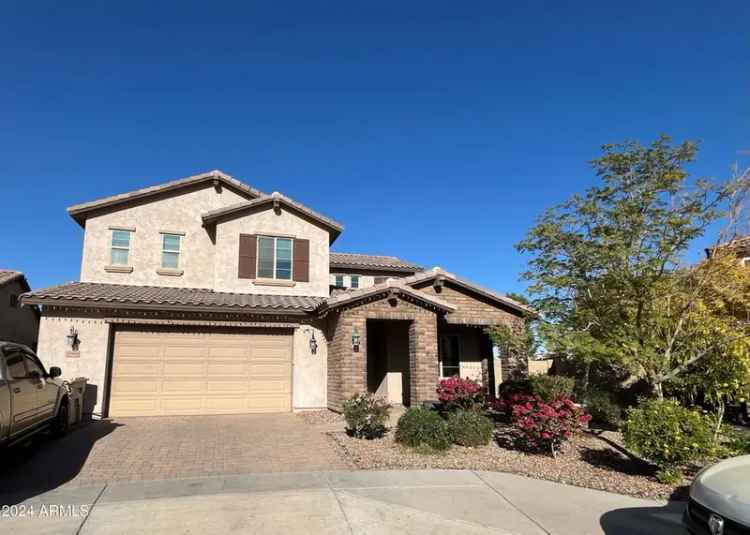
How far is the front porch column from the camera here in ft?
45.5

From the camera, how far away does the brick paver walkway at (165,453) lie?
7371mm

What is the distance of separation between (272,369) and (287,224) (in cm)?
514

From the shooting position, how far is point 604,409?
1219 centimetres

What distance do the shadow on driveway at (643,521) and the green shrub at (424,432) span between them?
11.3 feet

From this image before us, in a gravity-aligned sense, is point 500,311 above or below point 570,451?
above

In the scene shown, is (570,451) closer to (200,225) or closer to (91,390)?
(91,390)

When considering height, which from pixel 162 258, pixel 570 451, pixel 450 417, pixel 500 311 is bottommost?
pixel 570 451

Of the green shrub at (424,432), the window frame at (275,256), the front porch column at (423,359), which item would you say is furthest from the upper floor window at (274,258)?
the green shrub at (424,432)

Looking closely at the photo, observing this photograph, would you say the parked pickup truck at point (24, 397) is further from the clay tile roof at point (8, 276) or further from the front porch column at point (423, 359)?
the clay tile roof at point (8, 276)

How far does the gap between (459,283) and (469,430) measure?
7.58 meters

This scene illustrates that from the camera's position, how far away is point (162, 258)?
15977mm

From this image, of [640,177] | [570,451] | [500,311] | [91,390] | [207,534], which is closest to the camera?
[207,534]

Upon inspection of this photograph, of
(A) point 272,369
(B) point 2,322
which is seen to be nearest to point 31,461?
(A) point 272,369

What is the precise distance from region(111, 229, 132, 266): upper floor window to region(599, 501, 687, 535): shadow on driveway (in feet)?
48.7
